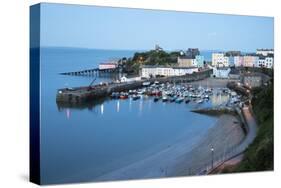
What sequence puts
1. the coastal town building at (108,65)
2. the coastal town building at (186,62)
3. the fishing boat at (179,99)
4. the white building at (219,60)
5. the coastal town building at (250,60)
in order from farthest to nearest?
1. the coastal town building at (250,60)
2. the white building at (219,60)
3. the coastal town building at (186,62)
4. the fishing boat at (179,99)
5. the coastal town building at (108,65)

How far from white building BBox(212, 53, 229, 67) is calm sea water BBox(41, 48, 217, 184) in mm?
948

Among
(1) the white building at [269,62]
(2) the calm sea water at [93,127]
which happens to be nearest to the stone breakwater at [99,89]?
Result: (2) the calm sea water at [93,127]

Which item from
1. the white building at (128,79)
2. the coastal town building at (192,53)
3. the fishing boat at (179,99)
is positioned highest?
the coastal town building at (192,53)

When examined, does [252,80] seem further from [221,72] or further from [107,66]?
[107,66]

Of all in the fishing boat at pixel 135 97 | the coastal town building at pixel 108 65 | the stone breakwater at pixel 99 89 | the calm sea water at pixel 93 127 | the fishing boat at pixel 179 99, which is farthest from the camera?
the fishing boat at pixel 179 99

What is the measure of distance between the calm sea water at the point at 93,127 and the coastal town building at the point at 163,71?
1.29ft

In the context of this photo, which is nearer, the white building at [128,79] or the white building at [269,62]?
the white building at [128,79]

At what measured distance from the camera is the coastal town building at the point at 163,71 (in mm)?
9711

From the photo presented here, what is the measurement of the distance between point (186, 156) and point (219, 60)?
5.38 ft

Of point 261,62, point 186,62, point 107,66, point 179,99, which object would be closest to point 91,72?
point 107,66

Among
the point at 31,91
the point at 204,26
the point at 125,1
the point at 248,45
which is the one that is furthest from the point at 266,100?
the point at 31,91

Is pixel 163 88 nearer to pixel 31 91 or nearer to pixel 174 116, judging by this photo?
pixel 174 116

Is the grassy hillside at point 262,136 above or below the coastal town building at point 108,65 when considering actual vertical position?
below

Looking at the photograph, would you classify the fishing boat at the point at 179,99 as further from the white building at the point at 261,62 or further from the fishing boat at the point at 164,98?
the white building at the point at 261,62
